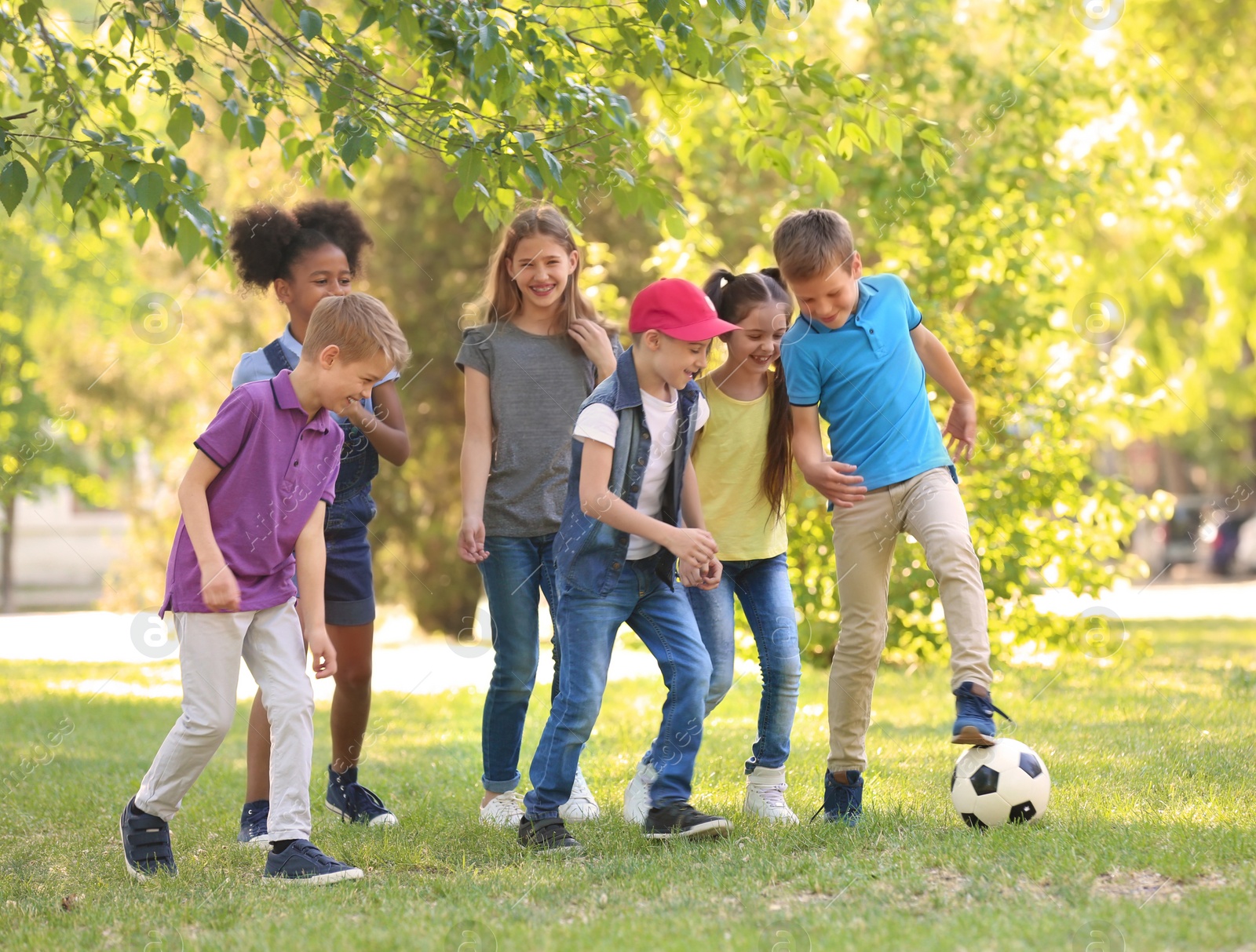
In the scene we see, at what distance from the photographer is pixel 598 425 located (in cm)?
406

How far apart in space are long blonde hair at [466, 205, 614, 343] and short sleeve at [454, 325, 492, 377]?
72 mm

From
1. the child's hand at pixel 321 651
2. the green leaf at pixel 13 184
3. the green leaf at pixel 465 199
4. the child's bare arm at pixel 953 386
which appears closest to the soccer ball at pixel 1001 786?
the child's bare arm at pixel 953 386

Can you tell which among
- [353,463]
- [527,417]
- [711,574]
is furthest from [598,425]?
[353,463]

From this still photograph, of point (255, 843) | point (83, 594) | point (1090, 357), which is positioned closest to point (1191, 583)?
point (1090, 357)

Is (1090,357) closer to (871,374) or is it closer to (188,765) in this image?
(871,374)

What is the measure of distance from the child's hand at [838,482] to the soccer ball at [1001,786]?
35.0 inches

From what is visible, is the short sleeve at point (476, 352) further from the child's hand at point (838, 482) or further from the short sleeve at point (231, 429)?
the child's hand at point (838, 482)

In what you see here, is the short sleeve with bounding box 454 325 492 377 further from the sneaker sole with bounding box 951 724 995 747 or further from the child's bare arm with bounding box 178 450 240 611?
the sneaker sole with bounding box 951 724 995 747

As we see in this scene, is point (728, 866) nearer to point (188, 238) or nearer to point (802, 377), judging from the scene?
point (802, 377)

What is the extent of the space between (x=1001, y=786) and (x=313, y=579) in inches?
89.1

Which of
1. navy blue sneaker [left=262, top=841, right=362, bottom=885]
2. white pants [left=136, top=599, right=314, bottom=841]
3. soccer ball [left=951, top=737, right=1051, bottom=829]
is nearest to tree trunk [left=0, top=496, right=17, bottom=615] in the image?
white pants [left=136, top=599, right=314, bottom=841]

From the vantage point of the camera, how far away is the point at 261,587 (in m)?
3.94

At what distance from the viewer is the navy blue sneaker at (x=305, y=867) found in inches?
151

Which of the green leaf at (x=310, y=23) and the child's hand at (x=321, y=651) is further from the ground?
the green leaf at (x=310, y=23)
